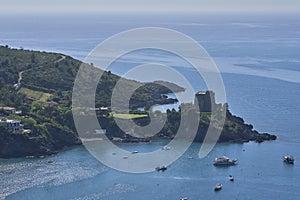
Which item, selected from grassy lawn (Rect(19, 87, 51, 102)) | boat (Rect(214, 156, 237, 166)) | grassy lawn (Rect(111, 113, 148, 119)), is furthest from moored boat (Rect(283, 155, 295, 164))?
grassy lawn (Rect(19, 87, 51, 102))

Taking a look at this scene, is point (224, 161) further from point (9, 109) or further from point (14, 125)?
point (9, 109)

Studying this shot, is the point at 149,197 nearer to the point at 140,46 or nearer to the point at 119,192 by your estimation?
the point at 119,192

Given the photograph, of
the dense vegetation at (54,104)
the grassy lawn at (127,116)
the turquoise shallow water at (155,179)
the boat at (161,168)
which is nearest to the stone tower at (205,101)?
the dense vegetation at (54,104)

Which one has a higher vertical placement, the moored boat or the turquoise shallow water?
the moored boat

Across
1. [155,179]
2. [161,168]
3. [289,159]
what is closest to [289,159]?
[289,159]

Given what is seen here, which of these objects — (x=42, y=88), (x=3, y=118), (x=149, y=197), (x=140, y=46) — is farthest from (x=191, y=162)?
(x=140, y=46)

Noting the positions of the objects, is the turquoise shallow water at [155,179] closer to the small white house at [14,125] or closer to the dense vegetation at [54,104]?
the dense vegetation at [54,104]

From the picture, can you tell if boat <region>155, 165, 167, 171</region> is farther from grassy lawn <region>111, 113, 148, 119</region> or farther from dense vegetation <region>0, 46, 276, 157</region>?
grassy lawn <region>111, 113, 148, 119</region>

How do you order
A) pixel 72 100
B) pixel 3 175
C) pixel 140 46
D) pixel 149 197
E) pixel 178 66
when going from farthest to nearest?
1. pixel 140 46
2. pixel 178 66
3. pixel 72 100
4. pixel 3 175
5. pixel 149 197

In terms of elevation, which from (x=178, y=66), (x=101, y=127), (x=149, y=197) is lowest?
(x=149, y=197)
